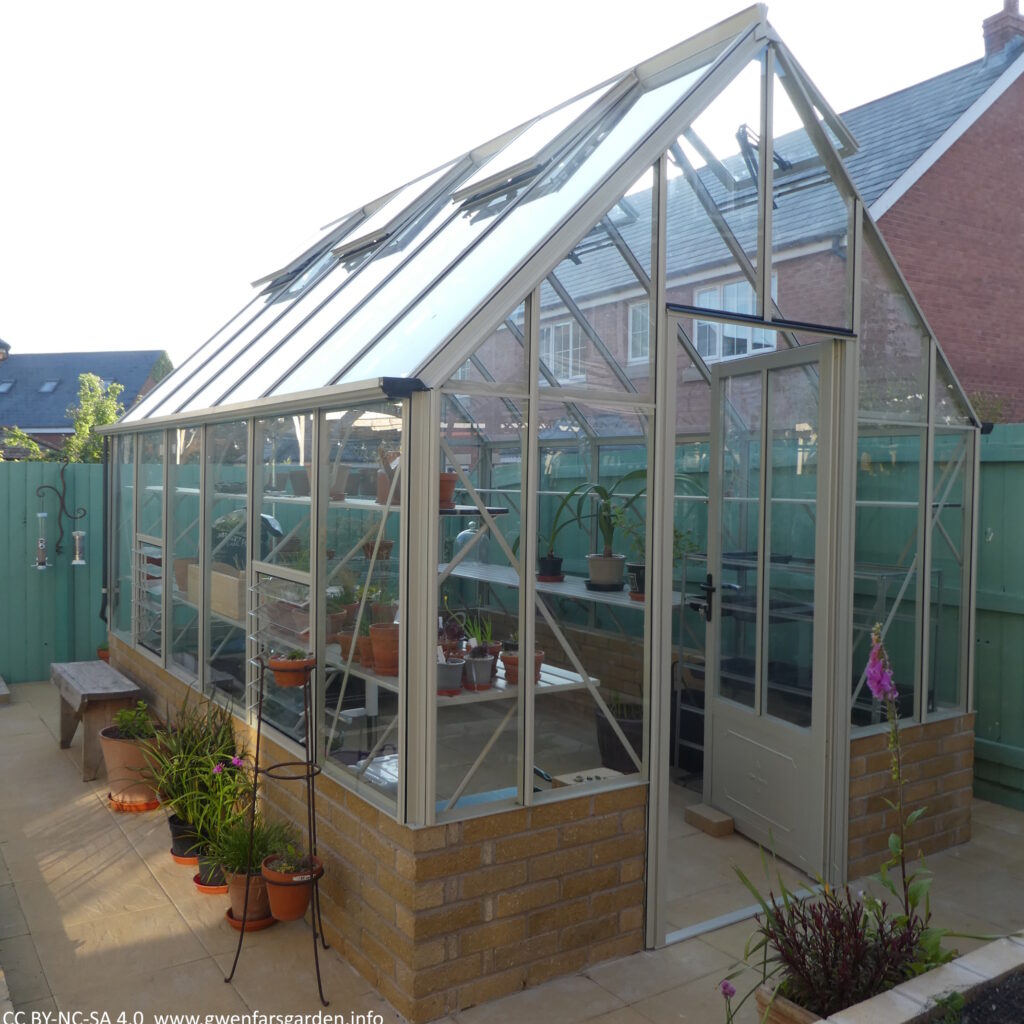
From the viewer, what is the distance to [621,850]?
3.57 m

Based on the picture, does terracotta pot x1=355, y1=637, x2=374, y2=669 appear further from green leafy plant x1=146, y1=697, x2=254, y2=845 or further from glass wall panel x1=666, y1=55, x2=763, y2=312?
glass wall panel x1=666, y1=55, x2=763, y2=312

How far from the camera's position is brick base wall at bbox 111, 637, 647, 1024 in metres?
3.15

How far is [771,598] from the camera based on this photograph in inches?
179

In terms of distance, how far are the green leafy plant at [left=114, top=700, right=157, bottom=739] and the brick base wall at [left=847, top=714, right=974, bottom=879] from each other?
142 inches

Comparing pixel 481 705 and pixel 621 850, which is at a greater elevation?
pixel 481 705

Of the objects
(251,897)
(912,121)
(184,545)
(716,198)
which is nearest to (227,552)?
(184,545)

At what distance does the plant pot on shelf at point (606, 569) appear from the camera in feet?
12.4

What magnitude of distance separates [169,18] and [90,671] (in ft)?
13.0

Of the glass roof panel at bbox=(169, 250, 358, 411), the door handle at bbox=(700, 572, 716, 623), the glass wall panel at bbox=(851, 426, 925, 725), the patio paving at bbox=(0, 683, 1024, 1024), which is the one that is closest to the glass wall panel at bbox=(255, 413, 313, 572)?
the glass roof panel at bbox=(169, 250, 358, 411)

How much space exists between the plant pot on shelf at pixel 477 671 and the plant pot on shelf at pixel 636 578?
677mm

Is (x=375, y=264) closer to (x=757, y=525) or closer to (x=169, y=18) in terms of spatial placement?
(x=169, y=18)

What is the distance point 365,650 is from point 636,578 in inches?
42.2

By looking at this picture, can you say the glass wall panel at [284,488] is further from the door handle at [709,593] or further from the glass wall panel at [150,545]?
the door handle at [709,593]

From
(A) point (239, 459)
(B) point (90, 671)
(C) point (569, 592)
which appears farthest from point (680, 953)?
(B) point (90, 671)
